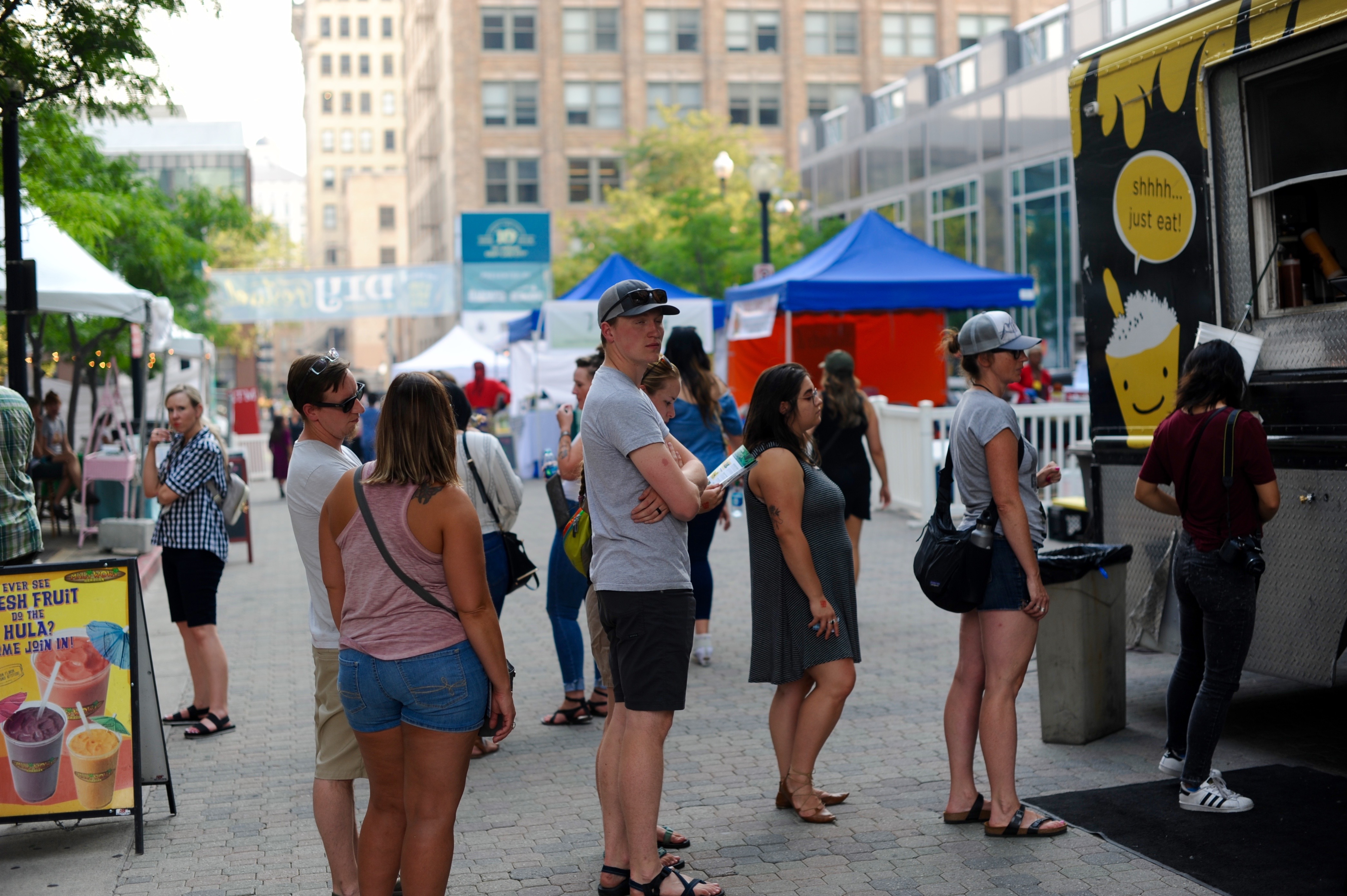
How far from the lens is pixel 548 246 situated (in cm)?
3450

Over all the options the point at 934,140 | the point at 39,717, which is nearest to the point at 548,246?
the point at 934,140

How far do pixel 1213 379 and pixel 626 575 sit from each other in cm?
255

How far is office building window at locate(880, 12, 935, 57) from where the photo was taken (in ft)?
216

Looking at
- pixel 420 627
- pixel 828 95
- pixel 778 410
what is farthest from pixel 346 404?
pixel 828 95

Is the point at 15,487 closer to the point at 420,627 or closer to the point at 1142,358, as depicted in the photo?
the point at 420,627

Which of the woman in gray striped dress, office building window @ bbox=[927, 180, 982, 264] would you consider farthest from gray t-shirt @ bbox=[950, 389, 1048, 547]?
office building window @ bbox=[927, 180, 982, 264]

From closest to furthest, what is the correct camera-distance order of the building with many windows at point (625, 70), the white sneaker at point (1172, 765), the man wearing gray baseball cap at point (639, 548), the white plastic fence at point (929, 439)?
the man wearing gray baseball cap at point (639, 548)
the white sneaker at point (1172, 765)
the white plastic fence at point (929, 439)
the building with many windows at point (625, 70)

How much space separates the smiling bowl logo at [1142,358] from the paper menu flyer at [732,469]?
2.68m

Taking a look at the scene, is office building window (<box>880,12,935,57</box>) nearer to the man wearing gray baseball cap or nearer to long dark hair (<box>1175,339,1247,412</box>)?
long dark hair (<box>1175,339,1247,412</box>)

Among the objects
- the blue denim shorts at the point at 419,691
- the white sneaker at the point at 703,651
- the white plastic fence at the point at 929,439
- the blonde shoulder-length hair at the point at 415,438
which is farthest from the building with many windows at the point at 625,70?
the blue denim shorts at the point at 419,691

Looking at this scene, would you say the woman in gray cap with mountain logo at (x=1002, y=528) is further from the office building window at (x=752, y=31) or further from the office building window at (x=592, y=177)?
the office building window at (x=752, y=31)

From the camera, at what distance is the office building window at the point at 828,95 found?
65.2m

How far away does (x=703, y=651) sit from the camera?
8.50m

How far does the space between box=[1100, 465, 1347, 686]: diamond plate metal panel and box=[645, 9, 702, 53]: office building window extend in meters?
61.2
